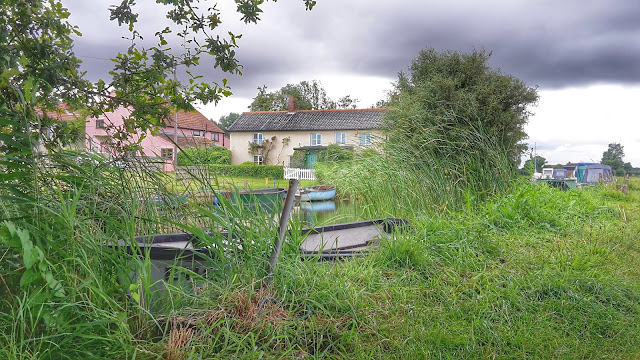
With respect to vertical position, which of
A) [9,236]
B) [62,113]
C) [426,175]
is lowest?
[9,236]

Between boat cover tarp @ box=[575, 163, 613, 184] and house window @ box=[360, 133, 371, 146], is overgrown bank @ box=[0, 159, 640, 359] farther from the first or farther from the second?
boat cover tarp @ box=[575, 163, 613, 184]

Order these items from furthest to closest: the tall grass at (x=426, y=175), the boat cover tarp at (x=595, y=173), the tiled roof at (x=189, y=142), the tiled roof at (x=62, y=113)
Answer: the boat cover tarp at (x=595, y=173), the tall grass at (x=426, y=175), the tiled roof at (x=62, y=113), the tiled roof at (x=189, y=142)

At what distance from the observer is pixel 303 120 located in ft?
119

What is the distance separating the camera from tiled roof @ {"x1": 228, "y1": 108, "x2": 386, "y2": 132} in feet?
115

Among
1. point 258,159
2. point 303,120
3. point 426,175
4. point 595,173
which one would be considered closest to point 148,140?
point 426,175

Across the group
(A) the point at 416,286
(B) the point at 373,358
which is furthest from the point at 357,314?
(A) the point at 416,286

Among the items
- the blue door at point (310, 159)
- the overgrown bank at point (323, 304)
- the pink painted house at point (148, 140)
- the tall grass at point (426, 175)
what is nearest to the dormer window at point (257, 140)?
the blue door at point (310, 159)

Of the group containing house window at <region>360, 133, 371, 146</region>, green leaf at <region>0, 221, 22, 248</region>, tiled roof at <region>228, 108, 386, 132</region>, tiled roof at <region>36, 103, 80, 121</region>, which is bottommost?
green leaf at <region>0, 221, 22, 248</region>

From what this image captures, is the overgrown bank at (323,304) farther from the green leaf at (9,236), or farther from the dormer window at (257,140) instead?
the dormer window at (257,140)

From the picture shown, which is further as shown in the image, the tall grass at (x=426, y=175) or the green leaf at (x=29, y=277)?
the tall grass at (x=426, y=175)

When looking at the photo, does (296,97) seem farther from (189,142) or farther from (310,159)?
(189,142)

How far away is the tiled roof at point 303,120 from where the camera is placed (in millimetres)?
35109

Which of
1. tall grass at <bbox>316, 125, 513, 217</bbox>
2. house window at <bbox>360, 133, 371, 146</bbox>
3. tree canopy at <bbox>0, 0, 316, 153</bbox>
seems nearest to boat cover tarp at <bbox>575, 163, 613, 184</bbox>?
tall grass at <bbox>316, 125, 513, 217</bbox>

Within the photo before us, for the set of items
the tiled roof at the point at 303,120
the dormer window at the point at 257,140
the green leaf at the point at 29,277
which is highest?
the tiled roof at the point at 303,120
